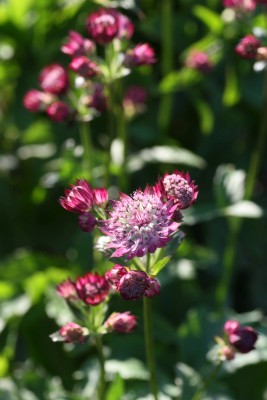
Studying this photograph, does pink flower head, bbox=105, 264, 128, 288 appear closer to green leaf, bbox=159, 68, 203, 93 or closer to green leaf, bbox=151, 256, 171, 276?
green leaf, bbox=151, 256, 171, 276

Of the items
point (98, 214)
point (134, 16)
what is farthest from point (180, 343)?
point (134, 16)

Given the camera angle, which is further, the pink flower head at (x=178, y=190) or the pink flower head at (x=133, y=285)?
the pink flower head at (x=178, y=190)

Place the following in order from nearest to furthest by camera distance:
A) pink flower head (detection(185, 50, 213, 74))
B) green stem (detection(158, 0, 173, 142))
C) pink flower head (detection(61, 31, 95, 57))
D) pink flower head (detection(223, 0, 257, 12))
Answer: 1. pink flower head (detection(61, 31, 95, 57))
2. pink flower head (detection(223, 0, 257, 12))
3. pink flower head (detection(185, 50, 213, 74))
4. green stem (detection(158, 0, 173, 142))

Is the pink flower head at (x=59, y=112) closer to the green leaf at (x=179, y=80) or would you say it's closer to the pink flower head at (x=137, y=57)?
the pink flower head at (x=137, y=57)

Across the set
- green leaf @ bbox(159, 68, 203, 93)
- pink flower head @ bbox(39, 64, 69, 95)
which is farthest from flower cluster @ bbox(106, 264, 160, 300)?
green leaf @ bbox(159, 68, 203, 93)

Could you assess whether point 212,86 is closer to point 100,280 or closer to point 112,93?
point 112,93

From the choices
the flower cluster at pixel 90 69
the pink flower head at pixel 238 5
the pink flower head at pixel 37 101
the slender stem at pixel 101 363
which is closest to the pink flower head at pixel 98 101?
the flower cluster at pixel 90 69
